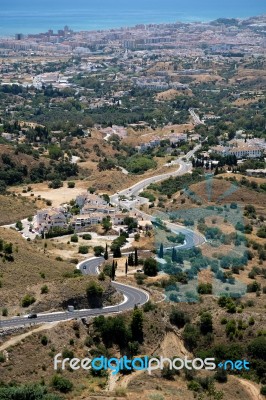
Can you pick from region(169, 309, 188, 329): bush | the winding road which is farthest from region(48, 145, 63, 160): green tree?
region(169, 309, 188, 329): bush

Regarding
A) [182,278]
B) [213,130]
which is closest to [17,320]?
[182,278]

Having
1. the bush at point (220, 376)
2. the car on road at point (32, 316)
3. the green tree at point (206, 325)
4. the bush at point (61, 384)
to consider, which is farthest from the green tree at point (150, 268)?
the bush at point (61, 384)

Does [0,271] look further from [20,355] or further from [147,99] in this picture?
[147,99]

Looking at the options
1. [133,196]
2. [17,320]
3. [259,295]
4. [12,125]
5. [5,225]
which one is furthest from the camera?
[12,125]

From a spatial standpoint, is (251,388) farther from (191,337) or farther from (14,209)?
(14,209)

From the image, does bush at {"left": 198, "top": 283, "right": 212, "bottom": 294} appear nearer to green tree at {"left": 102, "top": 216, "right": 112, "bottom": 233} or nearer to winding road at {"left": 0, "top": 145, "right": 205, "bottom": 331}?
winding road at {"left": 0, "top": 145, "right": 205, "bottom": 331}

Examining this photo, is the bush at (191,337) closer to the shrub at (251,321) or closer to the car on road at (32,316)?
the shrub at (251,321)

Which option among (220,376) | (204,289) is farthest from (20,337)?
(204,289)
